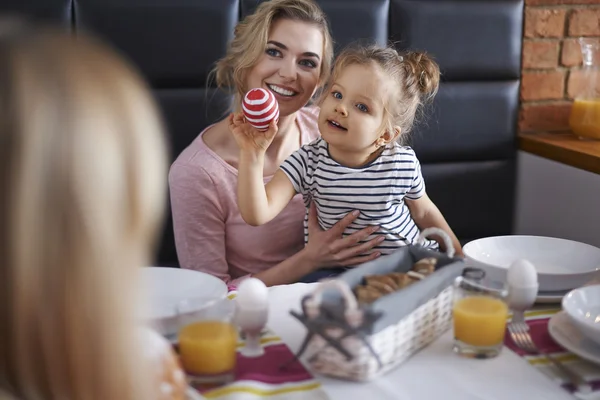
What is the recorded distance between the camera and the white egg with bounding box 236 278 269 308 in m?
1.17

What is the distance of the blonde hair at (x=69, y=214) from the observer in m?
0.61

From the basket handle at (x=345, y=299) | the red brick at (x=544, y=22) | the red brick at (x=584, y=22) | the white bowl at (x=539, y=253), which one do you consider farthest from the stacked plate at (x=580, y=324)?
the red brick at (x=584, y=22)

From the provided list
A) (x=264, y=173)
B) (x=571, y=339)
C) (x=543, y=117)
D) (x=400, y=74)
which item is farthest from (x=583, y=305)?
(x=543, y=117)

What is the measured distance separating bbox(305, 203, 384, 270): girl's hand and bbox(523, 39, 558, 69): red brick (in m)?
1.29

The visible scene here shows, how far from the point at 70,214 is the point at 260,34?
1496mm

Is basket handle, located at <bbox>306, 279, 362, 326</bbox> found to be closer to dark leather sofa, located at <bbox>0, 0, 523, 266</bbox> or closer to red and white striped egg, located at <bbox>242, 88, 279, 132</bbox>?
red and white striped egg, located at <bbox>242, 88, 279, 132</bbox>

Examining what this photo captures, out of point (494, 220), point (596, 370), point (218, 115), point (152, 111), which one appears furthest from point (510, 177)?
point (152, 111)

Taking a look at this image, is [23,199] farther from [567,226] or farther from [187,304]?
[567,226]

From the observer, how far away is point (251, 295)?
1170 millimetres

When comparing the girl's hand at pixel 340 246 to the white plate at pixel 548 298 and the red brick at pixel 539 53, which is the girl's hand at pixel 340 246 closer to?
the white plate at pixel 548 298

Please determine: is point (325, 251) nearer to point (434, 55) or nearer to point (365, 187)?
point (365, 187)

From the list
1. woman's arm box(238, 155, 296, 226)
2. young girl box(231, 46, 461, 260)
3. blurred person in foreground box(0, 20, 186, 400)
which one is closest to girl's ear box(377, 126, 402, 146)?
young girl box(231, 46, 461, 260)

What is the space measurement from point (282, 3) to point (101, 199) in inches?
61.1

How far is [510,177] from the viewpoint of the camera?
9.28 ft
